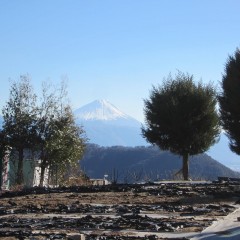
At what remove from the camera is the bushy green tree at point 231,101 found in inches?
1121

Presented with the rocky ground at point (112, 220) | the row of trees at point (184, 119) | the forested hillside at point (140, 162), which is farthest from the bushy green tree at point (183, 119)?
the forested hillside at point (140, 162)

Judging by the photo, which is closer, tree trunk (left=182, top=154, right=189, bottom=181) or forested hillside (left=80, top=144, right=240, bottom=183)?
tree trunk (left=182, top=154, right=189, bottom=181)

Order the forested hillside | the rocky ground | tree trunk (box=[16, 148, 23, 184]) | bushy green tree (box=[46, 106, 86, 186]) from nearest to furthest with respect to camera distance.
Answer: the rocky ground < tree trunk (box=[16, 148, 23, 184]) < bushy green tree (box=[46, 106, 86, 186]) < the forested hillside

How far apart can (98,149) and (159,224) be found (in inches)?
2502

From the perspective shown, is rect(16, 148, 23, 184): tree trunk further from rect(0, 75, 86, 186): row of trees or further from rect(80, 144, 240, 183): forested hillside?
rect(80, 144, 240, 183): forested hillside

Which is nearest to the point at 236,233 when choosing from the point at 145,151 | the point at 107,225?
the point at 107,225

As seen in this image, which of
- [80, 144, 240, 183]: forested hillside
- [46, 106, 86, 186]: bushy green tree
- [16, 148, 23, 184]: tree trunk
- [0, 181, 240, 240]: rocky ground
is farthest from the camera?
[80, 144, 240, 183]: forested hillside

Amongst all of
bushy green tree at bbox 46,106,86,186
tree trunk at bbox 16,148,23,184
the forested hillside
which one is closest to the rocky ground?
tree trunk at bbox 16,148,23,184

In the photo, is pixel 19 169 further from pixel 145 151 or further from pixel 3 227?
pixel 145 151

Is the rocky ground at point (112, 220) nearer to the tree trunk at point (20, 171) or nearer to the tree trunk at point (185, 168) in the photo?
the tree trunk at point (20, 171)

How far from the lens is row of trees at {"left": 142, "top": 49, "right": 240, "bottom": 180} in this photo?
1254 inches

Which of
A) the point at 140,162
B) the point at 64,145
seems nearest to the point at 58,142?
the point at 64,145

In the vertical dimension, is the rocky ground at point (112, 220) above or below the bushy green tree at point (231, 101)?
below

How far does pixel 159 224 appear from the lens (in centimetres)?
915
